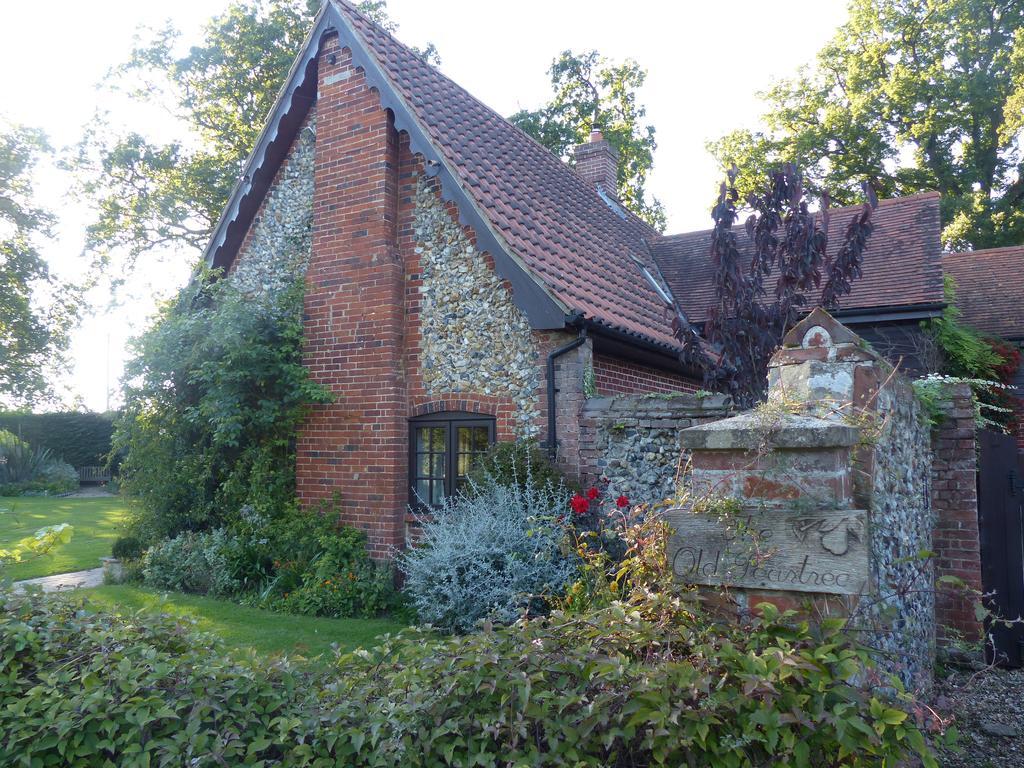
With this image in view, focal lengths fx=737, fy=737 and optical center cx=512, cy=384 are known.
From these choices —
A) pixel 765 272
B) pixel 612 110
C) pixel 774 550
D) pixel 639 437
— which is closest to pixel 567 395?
pixel 639 437

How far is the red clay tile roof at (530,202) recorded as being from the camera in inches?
337

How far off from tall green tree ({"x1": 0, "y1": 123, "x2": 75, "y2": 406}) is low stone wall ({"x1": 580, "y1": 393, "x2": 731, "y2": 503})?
24893 mm

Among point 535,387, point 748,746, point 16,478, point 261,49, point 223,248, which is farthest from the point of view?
point 16,478

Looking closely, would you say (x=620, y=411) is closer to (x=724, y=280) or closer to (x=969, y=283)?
(x=724, y=280)

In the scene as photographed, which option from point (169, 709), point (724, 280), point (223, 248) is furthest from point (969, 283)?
point (169, 709)

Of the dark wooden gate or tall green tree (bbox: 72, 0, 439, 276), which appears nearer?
the dark wooden gate

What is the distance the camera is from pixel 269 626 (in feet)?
24.3

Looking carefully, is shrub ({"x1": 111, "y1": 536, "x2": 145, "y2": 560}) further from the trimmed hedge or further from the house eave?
the trimmed hedge

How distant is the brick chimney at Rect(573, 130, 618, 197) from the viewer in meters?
16.4

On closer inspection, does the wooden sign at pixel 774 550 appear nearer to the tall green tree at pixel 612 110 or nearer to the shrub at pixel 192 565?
the shrub at pixel 192 565

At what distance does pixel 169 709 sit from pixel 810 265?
7023mm

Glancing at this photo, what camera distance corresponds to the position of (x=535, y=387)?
804 centimetres

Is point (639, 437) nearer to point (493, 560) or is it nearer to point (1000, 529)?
point (493, 560)

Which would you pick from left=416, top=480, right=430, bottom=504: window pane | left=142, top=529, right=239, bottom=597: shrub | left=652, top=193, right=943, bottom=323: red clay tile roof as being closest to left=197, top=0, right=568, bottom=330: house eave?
left=416, top=480, right=430, bottom=504: window pane
